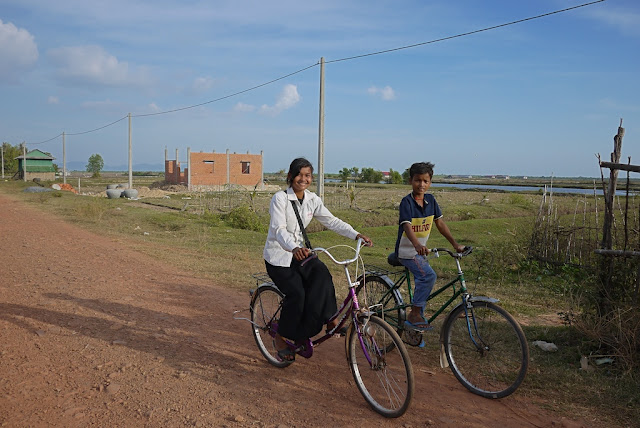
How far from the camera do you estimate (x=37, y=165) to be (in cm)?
5519

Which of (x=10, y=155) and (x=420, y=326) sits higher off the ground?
(x=10, y=155)

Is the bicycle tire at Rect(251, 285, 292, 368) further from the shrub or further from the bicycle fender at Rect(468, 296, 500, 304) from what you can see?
the shrub

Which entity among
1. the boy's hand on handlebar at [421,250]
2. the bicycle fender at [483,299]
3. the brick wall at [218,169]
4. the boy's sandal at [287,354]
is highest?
the brick wall at [218,169]

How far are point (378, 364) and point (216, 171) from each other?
135 ft

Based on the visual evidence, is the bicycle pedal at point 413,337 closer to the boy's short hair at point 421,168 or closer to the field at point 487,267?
the field at point 487,267

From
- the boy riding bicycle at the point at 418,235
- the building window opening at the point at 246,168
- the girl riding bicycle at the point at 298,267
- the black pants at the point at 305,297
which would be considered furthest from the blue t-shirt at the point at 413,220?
the building window opening at the point at 246,168

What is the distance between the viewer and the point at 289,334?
4305mm

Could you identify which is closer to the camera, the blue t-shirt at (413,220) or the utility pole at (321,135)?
the blue t-shirt at (413,220)

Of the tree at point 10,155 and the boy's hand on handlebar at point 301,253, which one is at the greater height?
the tree at point 10,155

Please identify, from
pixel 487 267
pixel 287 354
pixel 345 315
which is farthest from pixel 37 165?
pixel 345 315

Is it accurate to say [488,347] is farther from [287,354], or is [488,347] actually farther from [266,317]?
[266,317]

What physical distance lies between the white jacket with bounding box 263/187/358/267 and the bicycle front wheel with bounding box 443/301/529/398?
45.6 inches

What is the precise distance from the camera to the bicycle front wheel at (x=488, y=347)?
4031mm

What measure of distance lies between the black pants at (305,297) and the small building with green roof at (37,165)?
185 feet
